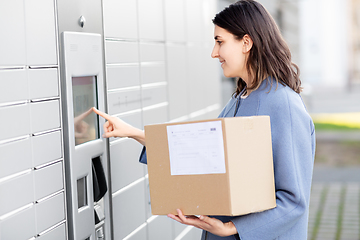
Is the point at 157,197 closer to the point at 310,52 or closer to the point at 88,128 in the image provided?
the point at 88,128

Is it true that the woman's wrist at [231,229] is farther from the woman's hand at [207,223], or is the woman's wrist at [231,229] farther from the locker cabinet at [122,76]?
the locker cabinet at [122,76]

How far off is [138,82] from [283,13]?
962cm

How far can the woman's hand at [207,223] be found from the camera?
1.67 metres

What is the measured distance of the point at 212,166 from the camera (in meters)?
1.58

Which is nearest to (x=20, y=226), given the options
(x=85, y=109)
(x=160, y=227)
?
(x=85, y=109)

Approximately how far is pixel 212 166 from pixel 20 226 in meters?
0.77

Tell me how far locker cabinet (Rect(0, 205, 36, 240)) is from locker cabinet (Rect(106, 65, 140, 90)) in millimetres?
853

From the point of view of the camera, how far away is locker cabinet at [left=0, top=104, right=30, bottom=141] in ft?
5.39

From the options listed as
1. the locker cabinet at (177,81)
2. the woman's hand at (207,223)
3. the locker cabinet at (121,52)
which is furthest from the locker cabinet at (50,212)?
the locker cabinet at (177,81)

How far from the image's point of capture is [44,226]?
6.24 ft

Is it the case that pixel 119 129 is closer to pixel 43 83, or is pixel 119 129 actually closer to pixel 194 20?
pixel 43 83

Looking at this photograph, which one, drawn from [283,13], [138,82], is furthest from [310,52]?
[138,82]

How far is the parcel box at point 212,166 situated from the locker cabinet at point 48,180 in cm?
50

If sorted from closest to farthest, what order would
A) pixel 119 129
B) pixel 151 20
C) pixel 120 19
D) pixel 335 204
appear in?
pixel 119 129 → pixel 120 19 → pixel 151 20 → pixel 335 204
